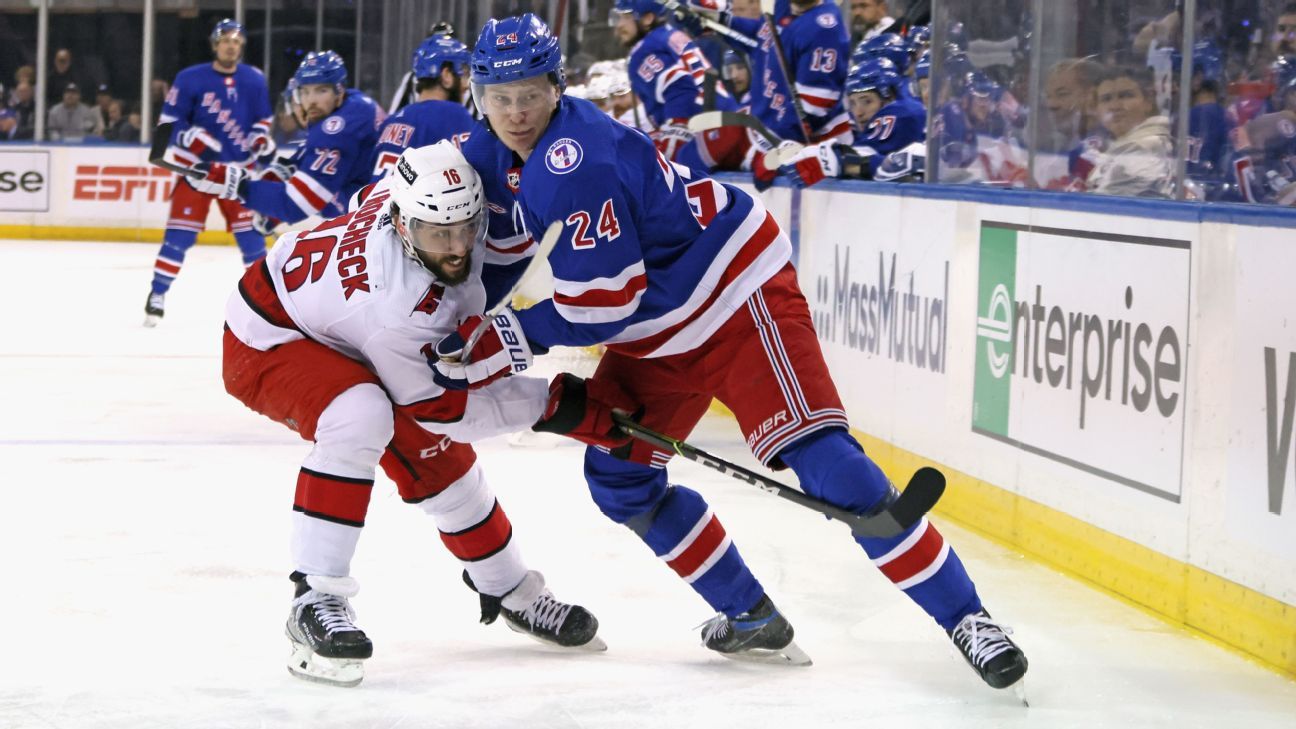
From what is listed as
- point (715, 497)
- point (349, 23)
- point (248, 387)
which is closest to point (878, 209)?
point (715, 497)

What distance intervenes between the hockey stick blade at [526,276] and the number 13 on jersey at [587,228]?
24 mm

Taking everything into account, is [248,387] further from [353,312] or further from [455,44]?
[455,44]

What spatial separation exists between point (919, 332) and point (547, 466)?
119cm

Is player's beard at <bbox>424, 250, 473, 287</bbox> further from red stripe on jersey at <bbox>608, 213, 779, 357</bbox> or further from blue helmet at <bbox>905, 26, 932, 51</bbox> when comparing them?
blue helmet at <bbox>905, 26, 932, 51</bbox>

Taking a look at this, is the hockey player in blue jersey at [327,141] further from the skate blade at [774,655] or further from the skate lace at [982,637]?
the skate lace at [982,637]

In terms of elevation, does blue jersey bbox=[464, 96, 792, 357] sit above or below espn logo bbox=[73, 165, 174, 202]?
below

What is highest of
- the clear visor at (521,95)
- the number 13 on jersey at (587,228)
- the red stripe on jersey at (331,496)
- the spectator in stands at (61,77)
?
the spectator in stands at (61,77)

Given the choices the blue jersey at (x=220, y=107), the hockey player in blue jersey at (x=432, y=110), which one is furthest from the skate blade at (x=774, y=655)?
the blue jersey at (x=220, y=107)

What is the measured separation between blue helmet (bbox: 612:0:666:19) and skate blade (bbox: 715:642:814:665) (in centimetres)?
379

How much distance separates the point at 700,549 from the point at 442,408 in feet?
1.70

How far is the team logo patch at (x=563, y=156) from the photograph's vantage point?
244 centimetres

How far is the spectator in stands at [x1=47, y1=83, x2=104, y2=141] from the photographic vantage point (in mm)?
13094

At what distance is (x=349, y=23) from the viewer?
14.0 m

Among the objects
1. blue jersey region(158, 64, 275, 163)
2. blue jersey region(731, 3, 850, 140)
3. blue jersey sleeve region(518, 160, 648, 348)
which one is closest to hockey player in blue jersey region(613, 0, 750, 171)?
blue jersey region(731, 3, 850, 140)
